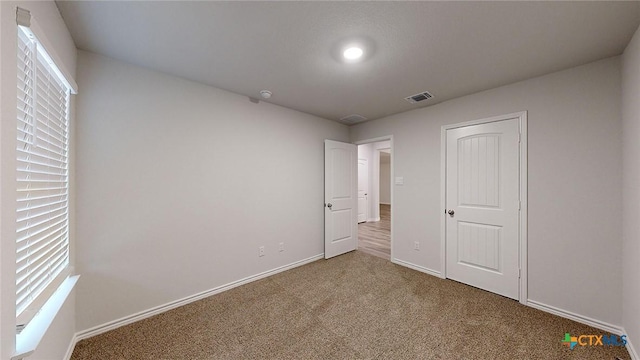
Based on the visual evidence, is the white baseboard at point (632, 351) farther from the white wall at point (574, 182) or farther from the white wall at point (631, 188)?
the white wall at point (574, 182)

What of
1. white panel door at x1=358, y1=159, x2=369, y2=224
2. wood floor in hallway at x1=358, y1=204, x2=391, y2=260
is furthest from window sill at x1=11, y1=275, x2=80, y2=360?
white panel door at x1=358, y1=159, x2=369, y2=224

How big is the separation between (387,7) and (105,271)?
295cm

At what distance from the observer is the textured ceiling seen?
1.43 meters

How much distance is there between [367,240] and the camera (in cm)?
492

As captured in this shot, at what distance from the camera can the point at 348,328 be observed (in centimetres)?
201

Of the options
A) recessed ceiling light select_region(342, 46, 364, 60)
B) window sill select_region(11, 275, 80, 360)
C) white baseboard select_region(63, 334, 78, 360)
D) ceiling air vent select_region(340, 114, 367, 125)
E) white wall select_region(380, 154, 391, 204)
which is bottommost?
white baseboard select_region(63, 334, 78, 360)

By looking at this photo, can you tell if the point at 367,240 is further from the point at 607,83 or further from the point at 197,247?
the point at 607,83

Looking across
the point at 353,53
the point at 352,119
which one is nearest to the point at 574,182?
the point at 353,53

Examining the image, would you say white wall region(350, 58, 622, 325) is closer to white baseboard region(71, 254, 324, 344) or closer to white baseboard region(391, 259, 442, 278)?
Result: white baseboard region(391, 259, 442, 278)

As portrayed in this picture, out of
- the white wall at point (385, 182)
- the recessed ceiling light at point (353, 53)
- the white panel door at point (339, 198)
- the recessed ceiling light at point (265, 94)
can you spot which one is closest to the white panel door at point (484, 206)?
the white panel door at point (339, 198)

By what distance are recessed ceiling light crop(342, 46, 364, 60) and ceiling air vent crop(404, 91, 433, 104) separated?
119 cm

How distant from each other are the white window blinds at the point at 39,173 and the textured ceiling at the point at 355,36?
51 cm

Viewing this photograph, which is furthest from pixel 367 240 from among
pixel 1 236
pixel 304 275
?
pixel 1 236

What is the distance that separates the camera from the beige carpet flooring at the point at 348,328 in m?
1.73
